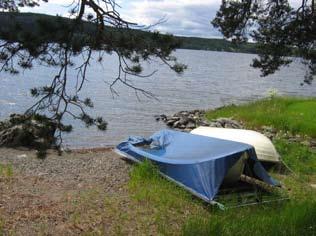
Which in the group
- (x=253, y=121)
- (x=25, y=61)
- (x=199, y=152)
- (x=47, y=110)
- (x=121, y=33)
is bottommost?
(x=253, y=121)

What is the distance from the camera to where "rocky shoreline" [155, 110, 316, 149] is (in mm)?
22175

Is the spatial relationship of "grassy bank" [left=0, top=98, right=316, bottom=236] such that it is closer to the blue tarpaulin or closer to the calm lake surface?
the blue tarpaulin

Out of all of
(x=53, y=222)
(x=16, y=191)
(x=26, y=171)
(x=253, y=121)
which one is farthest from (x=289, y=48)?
(x=253, y=121)

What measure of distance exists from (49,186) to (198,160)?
3.59m

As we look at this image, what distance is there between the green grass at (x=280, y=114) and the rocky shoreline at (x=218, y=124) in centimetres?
62

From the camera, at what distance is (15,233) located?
28.3ft

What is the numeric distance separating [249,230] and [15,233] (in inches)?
153

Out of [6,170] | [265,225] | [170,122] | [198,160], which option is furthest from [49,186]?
[170,122]

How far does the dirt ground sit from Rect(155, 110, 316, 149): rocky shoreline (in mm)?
8809

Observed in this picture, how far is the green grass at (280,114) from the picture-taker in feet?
80.5

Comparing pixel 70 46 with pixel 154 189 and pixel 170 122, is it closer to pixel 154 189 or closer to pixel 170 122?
pixel 154 189

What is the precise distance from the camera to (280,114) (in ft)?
90.9

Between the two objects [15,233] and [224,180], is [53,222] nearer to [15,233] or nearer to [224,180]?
[15,233]

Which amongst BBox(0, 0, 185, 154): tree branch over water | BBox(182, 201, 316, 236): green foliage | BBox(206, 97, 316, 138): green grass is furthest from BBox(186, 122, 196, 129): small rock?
BBox(0, 0, 185, 154): tree branch over water
